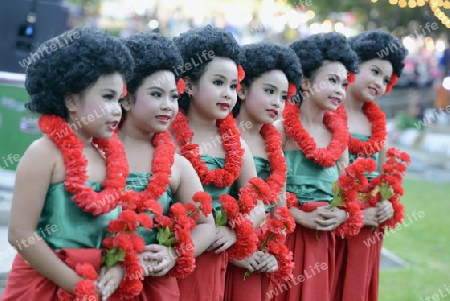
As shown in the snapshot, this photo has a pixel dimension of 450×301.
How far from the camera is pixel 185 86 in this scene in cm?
376

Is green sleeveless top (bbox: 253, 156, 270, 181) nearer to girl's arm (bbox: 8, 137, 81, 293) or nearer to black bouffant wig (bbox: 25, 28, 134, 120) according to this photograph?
black bouffant wig (bbox: 25, 28, 134, 120)

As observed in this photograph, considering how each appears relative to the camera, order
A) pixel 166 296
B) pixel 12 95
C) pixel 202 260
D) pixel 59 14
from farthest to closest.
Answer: pixel 59 14, pixel 12 95, pixel 202 260, pixel 166 296

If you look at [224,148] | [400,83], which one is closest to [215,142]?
[224,148]

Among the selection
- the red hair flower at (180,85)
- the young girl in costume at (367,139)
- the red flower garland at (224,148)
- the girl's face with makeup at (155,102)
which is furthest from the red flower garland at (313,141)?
the girl's face with makeup at (155,102)

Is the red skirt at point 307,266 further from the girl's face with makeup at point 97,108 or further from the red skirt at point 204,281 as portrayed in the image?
the girl's face with makeup at point 97,108

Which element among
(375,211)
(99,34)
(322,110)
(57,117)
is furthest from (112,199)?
(375,211)

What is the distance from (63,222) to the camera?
2.88m

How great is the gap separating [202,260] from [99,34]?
1300 mm

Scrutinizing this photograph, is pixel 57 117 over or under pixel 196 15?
under

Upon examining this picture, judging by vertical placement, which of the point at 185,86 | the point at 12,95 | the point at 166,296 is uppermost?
the point at 12,95

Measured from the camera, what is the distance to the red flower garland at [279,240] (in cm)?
383

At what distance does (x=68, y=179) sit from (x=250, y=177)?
1198mm

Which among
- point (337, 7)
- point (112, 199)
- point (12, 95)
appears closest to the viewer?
point (112, 199)

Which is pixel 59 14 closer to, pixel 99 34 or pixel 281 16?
pixel 99 34
